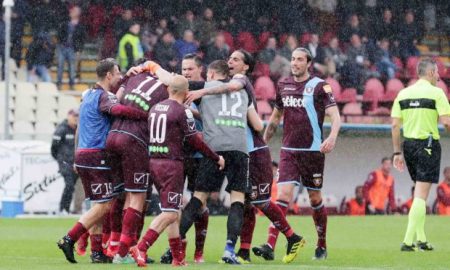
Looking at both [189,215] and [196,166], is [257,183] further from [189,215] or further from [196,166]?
[189,215]

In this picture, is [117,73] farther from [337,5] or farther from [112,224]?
[337,5]

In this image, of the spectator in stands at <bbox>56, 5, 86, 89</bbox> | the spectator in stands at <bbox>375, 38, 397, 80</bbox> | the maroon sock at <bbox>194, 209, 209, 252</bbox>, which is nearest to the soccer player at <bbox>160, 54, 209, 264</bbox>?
the maroon sock at <bbox>194, 209, 209, 252</bbox>

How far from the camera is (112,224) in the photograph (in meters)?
14.4

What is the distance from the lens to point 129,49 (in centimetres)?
2950

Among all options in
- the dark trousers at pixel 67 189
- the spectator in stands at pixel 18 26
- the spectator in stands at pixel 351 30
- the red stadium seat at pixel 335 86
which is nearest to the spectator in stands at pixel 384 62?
the spectator in stands at pixel 351 30

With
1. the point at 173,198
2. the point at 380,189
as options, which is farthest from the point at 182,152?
the point at 380,189

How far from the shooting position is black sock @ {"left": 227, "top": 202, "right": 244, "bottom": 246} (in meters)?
13.5

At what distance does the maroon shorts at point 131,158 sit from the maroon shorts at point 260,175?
1.20 metres

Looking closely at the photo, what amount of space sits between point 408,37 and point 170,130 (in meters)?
21.5

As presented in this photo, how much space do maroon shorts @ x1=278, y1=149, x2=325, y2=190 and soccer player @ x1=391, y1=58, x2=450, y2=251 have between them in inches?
61.7

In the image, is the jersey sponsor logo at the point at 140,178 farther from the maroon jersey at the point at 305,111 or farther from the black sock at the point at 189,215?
the maroon jersey at the point at 305,111

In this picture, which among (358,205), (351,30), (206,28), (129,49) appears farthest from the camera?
(351,30)

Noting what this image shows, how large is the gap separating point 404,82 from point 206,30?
16.2ft

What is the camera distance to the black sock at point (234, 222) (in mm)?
13547
